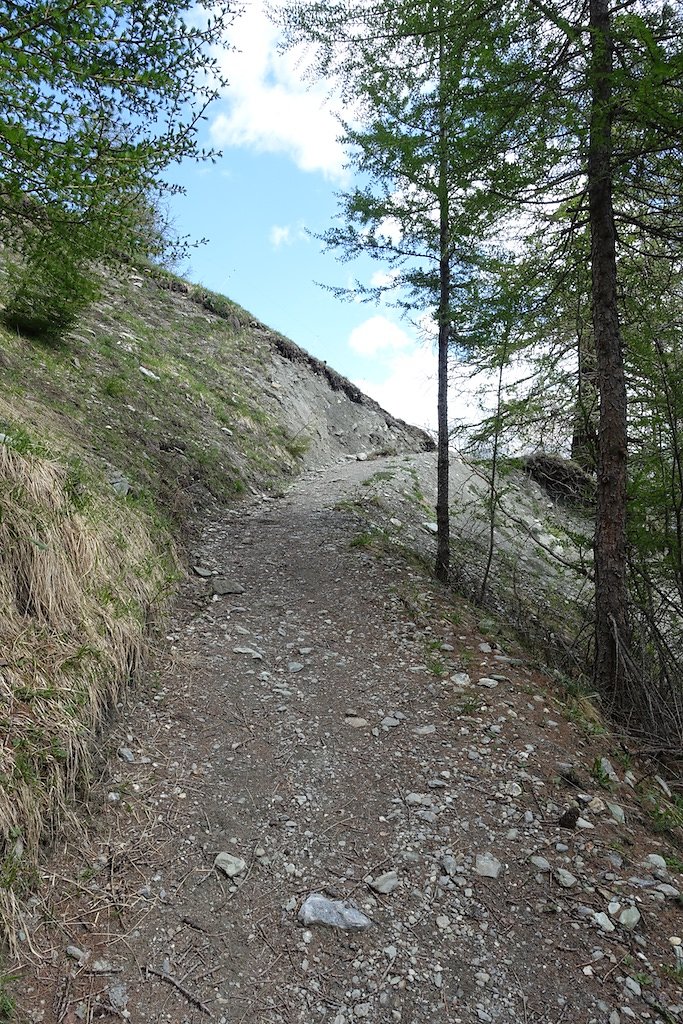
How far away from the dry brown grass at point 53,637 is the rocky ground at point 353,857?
11.6 inches

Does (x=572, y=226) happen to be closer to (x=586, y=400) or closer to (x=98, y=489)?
(x=586, y=400)

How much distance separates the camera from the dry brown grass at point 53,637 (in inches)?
141

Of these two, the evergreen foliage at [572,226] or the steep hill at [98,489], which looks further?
the evergreen foliage at [572,226]

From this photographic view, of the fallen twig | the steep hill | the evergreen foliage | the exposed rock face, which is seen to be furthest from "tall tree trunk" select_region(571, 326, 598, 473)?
the exposed rock face

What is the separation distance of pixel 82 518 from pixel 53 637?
4.52 feet

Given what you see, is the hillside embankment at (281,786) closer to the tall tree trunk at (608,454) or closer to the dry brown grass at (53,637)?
the dry brown grass at (53,637)

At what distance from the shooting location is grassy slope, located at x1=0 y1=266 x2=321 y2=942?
3.83 m

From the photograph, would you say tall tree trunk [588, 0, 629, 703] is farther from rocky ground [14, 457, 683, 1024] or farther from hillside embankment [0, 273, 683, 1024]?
rocky ground [14, 457, 683, 1024]

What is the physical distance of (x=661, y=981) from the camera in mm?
3395

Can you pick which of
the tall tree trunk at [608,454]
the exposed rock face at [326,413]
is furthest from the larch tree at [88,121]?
the exposed rock face at [326,413]

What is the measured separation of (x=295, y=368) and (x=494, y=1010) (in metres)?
17.4

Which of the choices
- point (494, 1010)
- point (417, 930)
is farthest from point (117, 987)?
point (494, 1010)

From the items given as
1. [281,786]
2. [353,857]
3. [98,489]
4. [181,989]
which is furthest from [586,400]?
[181,989]

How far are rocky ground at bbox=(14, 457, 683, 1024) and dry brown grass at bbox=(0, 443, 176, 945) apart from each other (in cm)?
29
